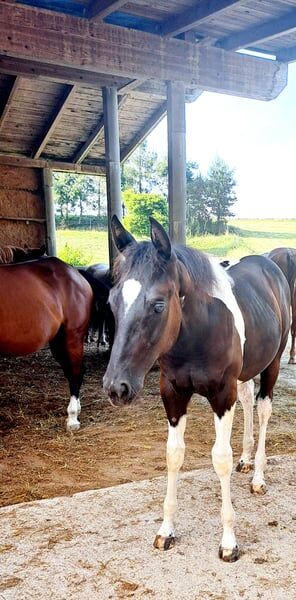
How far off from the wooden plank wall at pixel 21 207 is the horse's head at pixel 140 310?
6941 millimetres

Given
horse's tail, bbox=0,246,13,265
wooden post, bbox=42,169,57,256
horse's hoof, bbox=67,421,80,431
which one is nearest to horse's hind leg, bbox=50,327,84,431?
horse's hoof, bbox=67,421,80,431

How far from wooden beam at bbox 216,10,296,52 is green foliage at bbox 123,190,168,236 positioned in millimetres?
5513

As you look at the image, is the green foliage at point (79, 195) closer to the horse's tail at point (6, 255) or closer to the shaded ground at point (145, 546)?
the horse's tail at point (6, 255)

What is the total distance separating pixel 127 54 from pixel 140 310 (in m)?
2.94

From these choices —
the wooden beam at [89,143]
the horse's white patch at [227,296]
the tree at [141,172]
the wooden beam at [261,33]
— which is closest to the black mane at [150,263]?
the horse's white patch at [227,296]

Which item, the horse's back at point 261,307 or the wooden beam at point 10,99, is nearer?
the horse's back at point 261,307

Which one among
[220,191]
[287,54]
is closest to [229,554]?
[287,54]

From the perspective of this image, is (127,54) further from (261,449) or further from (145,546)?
(145,546)

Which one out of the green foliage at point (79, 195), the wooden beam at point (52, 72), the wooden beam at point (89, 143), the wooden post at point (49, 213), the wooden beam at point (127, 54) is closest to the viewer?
the wooden beam at point (127, 54)

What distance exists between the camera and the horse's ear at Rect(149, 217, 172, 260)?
149 centimetres

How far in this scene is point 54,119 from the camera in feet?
20.6

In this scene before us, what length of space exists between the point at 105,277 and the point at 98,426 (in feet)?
8.39

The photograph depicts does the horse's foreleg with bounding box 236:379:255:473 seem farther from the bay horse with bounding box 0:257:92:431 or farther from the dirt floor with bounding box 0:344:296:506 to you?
the bay horse with bounding box 0:257:92:431

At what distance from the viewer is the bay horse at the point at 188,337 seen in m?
1.48
